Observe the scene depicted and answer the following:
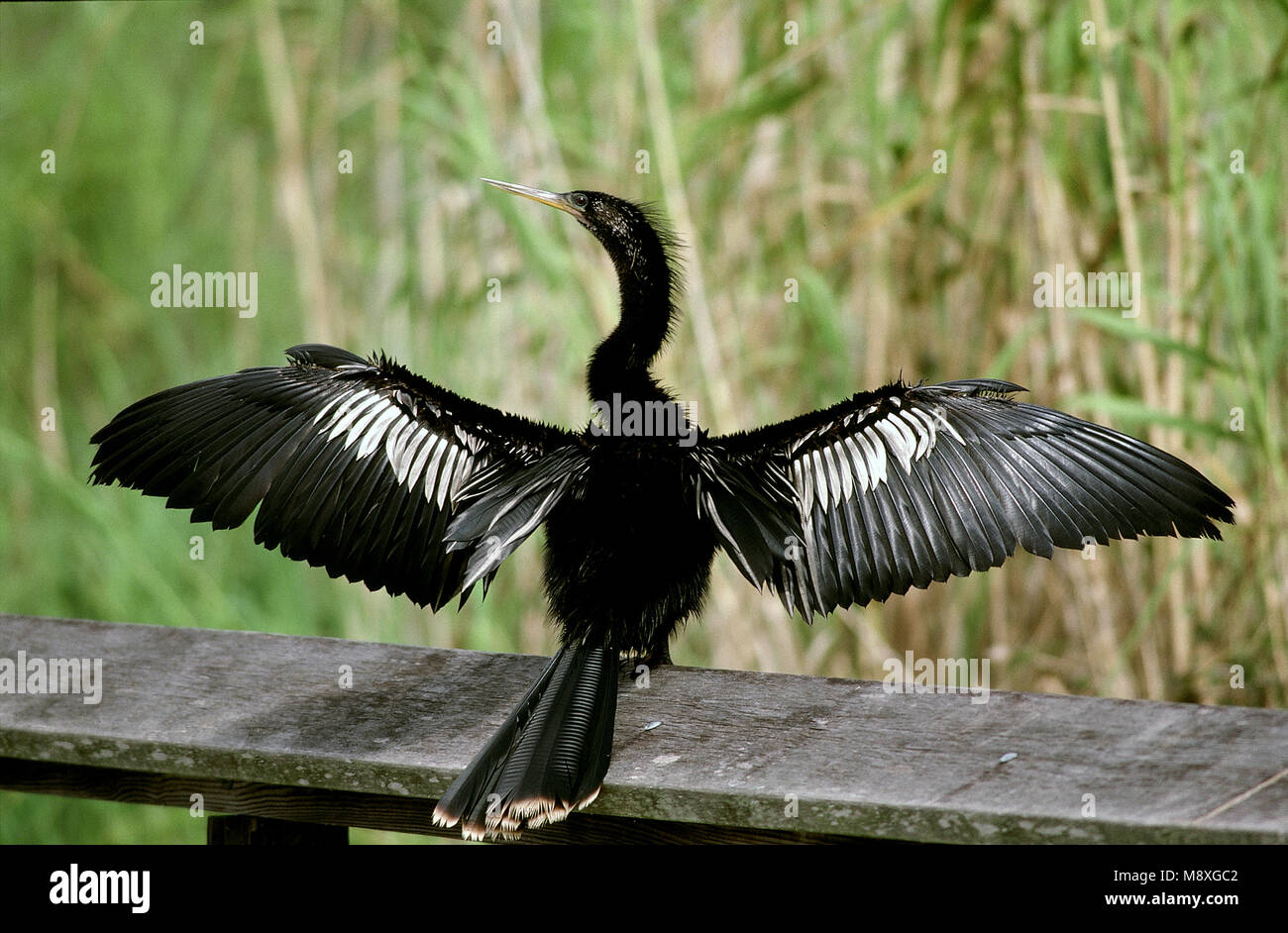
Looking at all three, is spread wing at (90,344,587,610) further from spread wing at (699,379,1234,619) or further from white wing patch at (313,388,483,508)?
spread wing at (699,379,1234,619)

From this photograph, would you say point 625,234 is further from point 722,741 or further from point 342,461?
point 722,741

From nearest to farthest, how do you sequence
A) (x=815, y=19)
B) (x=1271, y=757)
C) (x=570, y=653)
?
(x=1271, y=757), (x=570, y=653), (x=815, y=19)

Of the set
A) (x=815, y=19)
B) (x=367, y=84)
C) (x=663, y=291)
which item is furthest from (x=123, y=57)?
(x=663, y=291)

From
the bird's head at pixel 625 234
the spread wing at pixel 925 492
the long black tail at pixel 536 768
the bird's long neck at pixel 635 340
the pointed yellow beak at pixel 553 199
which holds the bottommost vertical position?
the long black tail at pixel 536 768

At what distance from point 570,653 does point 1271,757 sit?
0.74 m

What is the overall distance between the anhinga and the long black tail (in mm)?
133

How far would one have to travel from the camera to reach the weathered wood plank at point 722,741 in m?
1.16

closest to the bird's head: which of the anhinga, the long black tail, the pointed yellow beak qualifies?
the pointed yellow beak

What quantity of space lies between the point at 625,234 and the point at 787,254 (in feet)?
3.24

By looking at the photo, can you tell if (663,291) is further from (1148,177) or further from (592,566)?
(1148,177)

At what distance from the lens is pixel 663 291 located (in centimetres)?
197

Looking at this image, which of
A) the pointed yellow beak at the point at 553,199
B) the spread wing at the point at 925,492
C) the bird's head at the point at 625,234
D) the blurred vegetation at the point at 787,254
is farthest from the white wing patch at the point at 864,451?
the blurred vegetation at the point at 787,254

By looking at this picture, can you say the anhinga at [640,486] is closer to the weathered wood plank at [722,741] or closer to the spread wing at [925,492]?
the spread wing at [925,492]

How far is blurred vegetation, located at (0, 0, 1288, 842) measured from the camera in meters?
2.52
